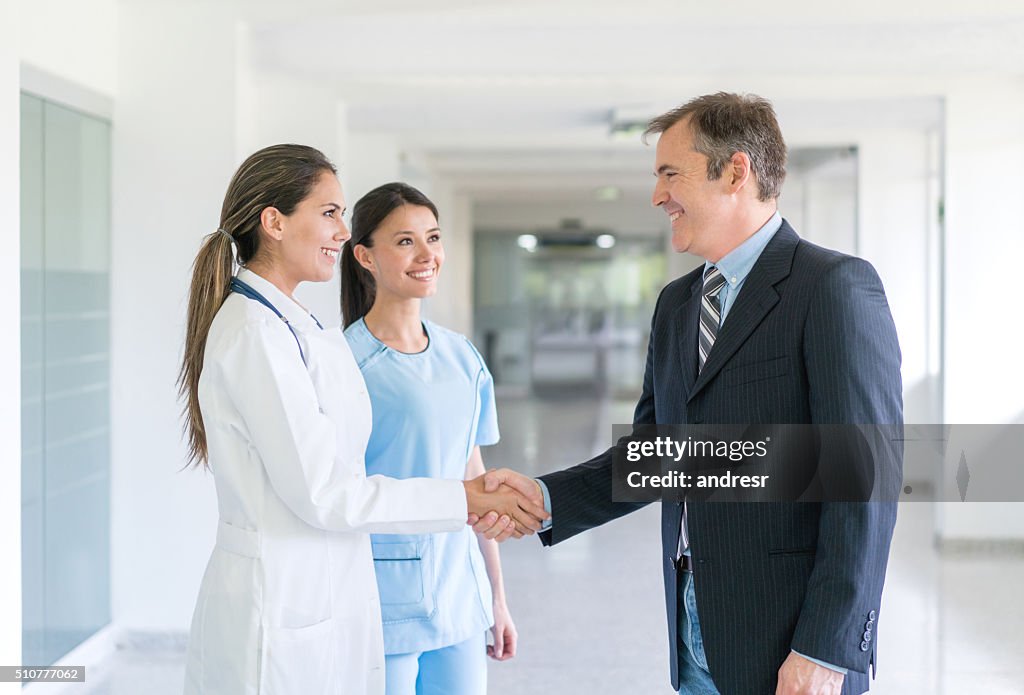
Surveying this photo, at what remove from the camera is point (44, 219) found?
425cm

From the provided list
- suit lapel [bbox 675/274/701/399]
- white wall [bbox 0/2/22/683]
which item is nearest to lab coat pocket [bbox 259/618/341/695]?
suit lapel [bbox 675/274/701/399]

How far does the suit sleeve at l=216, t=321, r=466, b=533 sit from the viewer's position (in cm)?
187

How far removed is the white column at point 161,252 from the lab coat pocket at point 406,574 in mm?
2620

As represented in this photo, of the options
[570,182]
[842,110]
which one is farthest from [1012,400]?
[570,182]

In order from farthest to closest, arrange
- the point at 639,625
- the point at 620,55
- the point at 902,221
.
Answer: the point at 902,221 < the point at 620,55 < the point at 639,625

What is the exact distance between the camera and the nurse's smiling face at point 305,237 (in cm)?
213

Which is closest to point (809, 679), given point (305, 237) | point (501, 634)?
point (501, 634)

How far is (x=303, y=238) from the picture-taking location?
2.14m

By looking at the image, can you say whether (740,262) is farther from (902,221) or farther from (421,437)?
(902,221)

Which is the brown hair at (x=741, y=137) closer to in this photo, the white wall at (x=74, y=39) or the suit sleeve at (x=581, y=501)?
the suit sleeve at (x=581, y=501)

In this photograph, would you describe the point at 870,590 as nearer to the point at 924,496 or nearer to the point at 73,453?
the point at 73,453

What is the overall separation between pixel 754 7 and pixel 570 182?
30.6ft

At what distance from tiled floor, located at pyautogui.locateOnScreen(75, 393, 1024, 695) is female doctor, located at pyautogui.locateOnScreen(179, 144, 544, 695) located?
270cm

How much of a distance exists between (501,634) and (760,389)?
3.89 ft
